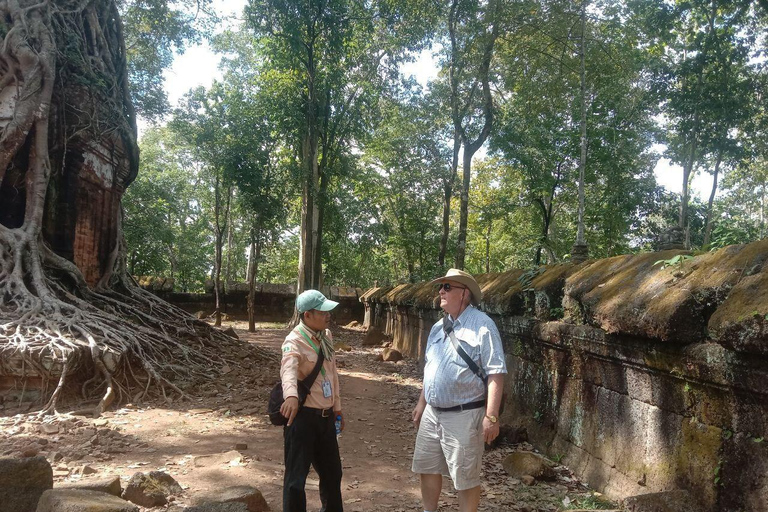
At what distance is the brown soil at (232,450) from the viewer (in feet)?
12.0

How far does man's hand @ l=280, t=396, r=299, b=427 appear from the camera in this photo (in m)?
2.72

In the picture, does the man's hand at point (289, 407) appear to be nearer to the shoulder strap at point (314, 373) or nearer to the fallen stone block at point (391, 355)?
the shoulder strap at point (314, 373)

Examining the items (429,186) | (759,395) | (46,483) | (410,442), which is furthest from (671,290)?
(429,186)

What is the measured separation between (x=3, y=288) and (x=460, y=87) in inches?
534

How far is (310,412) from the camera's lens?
2.95 meters

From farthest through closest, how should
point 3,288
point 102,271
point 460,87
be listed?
1. point 460,87
2. point 102,271
3. point 3,288

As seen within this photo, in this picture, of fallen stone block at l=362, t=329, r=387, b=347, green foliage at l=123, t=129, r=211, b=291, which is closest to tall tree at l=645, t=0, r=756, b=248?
fallen stone block at l=362, t=329, r=387, b=347

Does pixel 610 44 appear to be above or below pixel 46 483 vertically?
above

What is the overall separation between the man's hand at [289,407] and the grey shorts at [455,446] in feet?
2.59

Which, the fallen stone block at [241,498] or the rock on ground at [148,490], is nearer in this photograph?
the fallen stone block at [241,498]

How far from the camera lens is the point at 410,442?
546 cm

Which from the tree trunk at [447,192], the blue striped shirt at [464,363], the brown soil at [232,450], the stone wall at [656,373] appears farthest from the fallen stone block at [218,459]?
the tree trunk at [447,192]

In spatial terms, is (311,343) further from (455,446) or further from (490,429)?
(490,429)

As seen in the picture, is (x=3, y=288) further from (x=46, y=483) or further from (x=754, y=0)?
(x=754, y=0)
